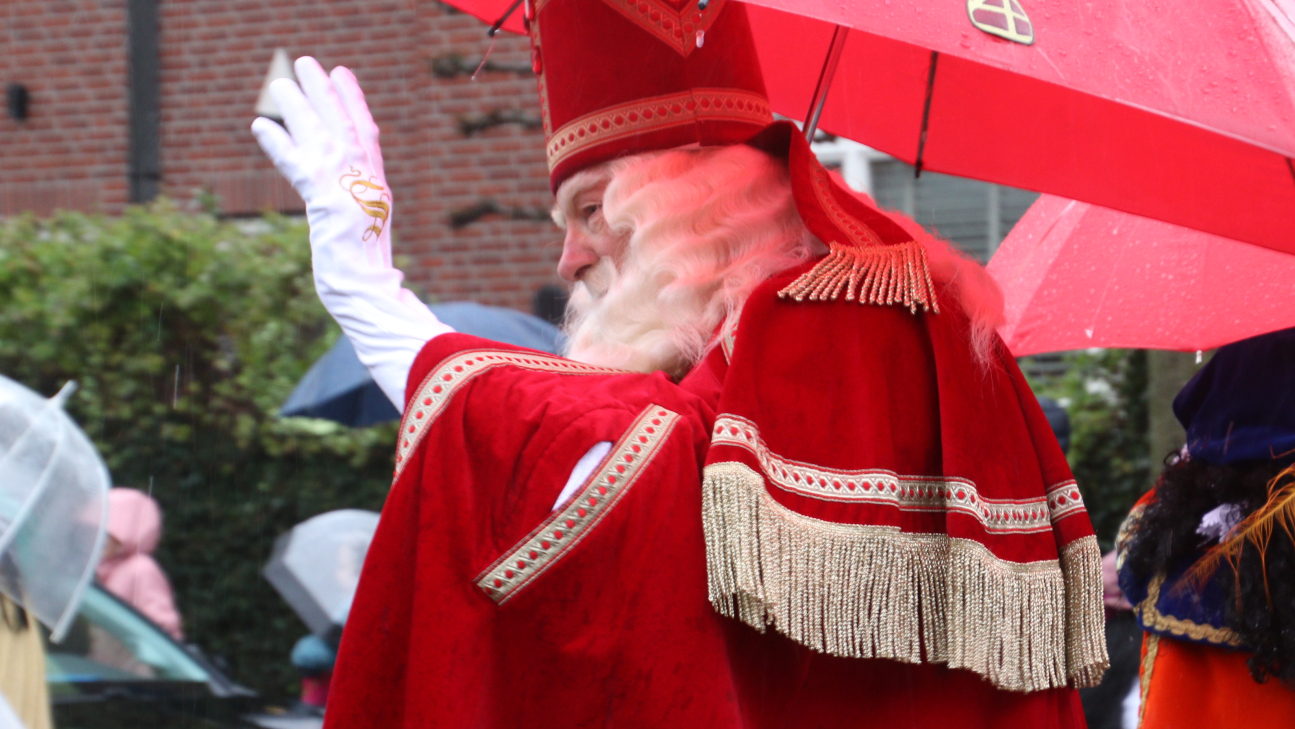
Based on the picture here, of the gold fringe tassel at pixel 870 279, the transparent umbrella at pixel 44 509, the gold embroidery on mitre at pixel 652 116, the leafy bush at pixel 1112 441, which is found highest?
the gold embroidery on mitre at pixel 652 116

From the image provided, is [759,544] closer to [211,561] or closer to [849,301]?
[849,301]

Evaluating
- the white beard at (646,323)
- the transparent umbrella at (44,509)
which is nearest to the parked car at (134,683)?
the transparent umbrella at (44,509)

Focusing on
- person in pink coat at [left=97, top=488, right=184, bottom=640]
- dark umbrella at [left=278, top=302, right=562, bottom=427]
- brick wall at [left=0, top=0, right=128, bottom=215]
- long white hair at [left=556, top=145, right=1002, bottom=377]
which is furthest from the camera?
brick wall at [left=0, top=0, right=128, bottom=215]

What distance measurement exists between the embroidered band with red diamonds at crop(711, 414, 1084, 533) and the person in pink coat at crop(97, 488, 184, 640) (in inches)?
141

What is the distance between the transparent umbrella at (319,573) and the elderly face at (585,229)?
2.35 meters

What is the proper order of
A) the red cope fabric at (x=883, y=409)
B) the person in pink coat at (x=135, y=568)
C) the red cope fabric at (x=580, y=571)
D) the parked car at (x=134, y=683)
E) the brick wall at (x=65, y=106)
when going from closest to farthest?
the red cope fabric at (x=580, y=571), the red cope fabric at (x=883, y=409), the parked car at (x=134, y=683), the person in pink coat at (x=135, y=568), the brick wall at (x=65, y=106)

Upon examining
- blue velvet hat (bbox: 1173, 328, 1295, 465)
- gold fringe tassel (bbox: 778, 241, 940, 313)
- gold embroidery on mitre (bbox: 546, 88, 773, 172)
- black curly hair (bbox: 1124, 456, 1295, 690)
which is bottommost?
black curly hair (bbox: 1124, 456, 1295, 690)

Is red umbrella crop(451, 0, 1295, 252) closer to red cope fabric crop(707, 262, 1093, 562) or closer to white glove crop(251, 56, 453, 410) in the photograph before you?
red cope fabric crop(707, 262, 1093, 562)

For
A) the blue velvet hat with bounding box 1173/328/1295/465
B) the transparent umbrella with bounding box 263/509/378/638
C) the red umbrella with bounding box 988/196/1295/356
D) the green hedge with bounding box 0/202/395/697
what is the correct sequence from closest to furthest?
the blue velvet hat with bounding box 1173/328/1295/465
the red umbrella with bounding box 988/196/1295/356
the transparent umbrella with bounding box 263/509/378/638
the green hedge with bounding box 0/202/395/697

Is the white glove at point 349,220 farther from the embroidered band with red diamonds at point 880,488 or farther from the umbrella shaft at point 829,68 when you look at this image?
the umbrella shaft at point 829,68

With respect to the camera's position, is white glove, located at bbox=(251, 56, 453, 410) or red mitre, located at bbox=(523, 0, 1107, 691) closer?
red mitre, located at bbox=(523, 0, 1107, 691)

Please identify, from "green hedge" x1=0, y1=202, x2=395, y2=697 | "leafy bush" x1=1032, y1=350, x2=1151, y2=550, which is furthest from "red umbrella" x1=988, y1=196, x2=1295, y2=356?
"green hedge" x1=0, y1=202, x2=395, y2=697

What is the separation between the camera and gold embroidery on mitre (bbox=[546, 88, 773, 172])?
2.02m

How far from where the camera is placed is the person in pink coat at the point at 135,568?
4.68 m
